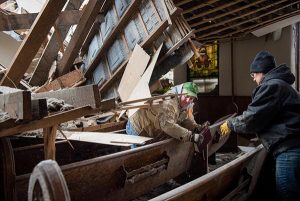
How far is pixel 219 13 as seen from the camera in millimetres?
6484

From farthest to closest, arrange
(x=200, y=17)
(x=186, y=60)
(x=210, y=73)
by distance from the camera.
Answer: (x=210, y=73) < (x=200, y=17) < (x=186, y=60)

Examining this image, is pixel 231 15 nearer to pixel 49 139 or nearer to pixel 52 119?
pixel 49 139

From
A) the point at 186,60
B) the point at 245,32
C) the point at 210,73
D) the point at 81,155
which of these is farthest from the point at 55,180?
the point at 210,73

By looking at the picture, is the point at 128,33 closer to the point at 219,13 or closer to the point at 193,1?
the point at 193,1

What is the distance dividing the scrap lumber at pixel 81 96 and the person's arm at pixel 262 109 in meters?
1.82

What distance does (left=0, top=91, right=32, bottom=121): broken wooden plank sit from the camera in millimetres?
1590

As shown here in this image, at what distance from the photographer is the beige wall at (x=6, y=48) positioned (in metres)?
6.89

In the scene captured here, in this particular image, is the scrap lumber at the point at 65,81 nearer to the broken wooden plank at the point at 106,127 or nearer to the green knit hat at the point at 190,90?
the broken wooden plank at the point at 106,127

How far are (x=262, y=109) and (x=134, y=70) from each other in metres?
2.50

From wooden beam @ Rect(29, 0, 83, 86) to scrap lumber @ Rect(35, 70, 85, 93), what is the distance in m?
0.39

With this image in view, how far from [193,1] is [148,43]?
57.2 inches

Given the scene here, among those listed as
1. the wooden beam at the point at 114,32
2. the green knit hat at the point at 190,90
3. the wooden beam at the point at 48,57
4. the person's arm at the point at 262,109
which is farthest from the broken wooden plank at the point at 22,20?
the person's arm at the point at 262,109

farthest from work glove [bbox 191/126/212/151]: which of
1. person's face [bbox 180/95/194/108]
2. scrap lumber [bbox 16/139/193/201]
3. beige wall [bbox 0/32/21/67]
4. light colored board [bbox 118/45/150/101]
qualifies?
beige wall [bbox 0/32/21/67]

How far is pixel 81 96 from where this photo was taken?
6.46 ft
